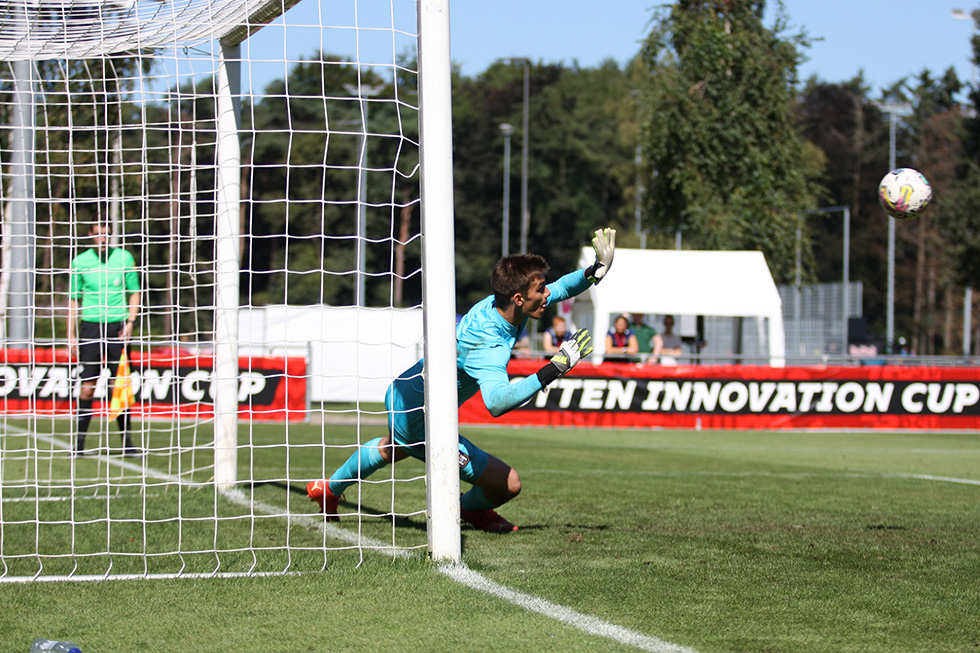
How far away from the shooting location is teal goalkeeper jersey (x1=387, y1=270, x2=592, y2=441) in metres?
5.18

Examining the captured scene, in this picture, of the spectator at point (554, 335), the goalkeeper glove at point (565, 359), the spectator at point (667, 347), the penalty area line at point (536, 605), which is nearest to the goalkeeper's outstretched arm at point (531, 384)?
the goalkeeper glove at point (565, 359)

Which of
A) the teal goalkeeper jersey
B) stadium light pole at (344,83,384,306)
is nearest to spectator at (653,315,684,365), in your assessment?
stadium light pole at (344,83,384,306)

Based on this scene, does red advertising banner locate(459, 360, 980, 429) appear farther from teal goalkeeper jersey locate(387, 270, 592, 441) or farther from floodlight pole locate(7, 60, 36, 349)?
teal goalkeeper jersey locate(387, 270, 592, 441)

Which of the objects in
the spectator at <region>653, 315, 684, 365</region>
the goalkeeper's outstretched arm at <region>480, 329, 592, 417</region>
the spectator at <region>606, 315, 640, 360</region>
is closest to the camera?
the goalkeeper's outstretched arm at <region>480, 329, 592, 417</region>

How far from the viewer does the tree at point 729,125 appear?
3036 centimetres

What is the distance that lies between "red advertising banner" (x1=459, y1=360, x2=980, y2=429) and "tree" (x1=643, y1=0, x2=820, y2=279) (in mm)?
13261

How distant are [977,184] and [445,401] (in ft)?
149

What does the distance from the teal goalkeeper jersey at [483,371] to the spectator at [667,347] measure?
1246 cm

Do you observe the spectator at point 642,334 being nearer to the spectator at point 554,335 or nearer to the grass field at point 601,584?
the spectator at point 554,335

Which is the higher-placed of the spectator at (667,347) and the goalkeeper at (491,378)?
the goalkeeper at (491,378)

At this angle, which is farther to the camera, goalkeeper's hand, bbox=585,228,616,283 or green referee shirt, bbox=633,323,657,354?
green referee shirt, bbox=633,323,657,354

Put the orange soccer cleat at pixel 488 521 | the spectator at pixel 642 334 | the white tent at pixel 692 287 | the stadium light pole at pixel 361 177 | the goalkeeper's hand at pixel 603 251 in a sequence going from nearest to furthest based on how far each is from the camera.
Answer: the stadium light pole at pixel 361 177 → the goalkeeper's hand at pixel 603 251 → the orange soccer cleat at pixel 488 521 → the spectator at pixel 642 334 → the white tent at pixel 692 287

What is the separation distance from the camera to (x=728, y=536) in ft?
19.6

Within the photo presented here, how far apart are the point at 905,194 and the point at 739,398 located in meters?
9.56
